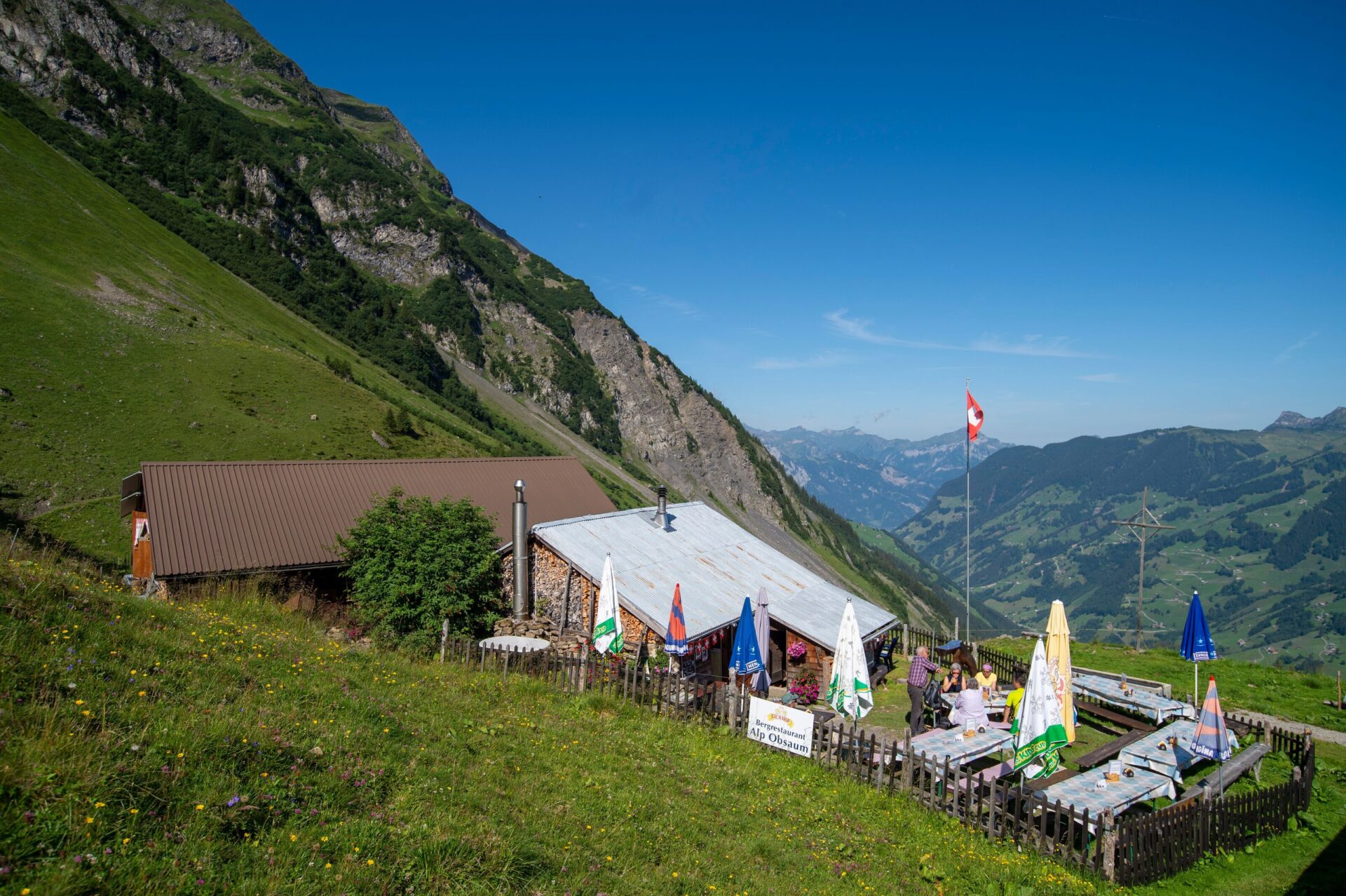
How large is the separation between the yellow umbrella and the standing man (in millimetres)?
2937

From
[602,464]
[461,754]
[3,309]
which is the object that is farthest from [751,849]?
[602,464]

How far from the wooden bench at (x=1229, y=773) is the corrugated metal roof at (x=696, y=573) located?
8940mm

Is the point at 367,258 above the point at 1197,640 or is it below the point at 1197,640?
above

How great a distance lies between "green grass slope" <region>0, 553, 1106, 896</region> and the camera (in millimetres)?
5180

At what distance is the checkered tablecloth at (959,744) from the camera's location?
43.7ft

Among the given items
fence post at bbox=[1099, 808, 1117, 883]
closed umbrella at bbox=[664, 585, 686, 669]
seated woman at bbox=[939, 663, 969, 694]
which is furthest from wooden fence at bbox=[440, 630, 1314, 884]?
seated woman at bbox=[939, 663, 969, 694]

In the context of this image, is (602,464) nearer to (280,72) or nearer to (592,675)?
(592,675)

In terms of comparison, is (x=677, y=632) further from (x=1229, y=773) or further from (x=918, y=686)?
(x=1229, y=773)

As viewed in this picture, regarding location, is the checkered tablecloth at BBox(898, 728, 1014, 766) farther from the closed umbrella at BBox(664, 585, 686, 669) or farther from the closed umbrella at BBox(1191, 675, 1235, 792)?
the closed umbrella at BBox(664, 585, 686, 669)

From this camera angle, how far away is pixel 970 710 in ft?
48.4

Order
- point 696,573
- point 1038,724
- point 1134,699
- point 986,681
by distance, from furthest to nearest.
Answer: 1. point 696,573
2. point 986,681
3. point 1134,699
4. point 1038,724

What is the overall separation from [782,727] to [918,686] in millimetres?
4578

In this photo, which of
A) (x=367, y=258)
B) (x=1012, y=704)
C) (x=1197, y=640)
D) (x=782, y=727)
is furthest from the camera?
(x=367, y=258)

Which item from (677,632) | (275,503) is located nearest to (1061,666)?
(677,632)
